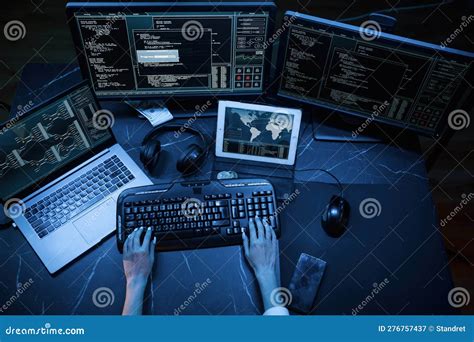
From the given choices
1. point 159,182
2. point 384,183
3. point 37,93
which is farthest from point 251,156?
point 37,93

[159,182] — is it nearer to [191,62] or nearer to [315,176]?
[191,62]

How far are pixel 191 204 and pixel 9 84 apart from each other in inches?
68.3

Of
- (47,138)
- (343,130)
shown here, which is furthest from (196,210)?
(343,130)

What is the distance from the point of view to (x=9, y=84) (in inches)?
105

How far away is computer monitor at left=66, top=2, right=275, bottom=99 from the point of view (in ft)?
4.70

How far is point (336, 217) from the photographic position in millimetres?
1447

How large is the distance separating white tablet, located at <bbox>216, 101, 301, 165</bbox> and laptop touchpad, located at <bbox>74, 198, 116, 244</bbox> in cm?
40

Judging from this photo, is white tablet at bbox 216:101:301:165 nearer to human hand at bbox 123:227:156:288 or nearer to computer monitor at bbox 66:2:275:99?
computer monitor at bbox 66:2:275:99

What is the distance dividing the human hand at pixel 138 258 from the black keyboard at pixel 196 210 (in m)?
0.03

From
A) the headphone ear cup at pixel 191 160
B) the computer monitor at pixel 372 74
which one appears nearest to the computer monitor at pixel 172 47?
the computer monitor at pixel 372 74

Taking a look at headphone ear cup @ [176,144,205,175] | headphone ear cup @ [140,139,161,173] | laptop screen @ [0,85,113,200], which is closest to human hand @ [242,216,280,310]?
headphone ear cup @ [176,144,205,175]

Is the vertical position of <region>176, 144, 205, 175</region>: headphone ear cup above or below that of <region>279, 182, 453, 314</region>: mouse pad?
above

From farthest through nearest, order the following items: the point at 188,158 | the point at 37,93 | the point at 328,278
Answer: the point at 37,93
the point at 188,158
the point at 328,278

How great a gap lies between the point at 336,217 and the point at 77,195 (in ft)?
2.67
